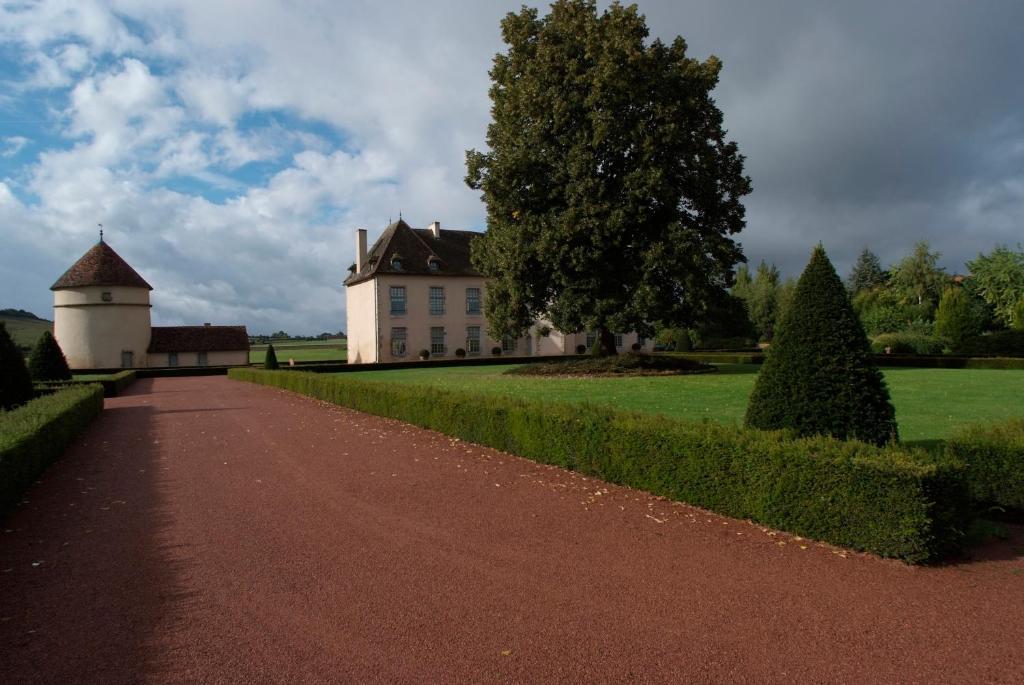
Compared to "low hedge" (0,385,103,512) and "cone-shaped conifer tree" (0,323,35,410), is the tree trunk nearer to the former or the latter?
"low hedge" (0,385,103,512)

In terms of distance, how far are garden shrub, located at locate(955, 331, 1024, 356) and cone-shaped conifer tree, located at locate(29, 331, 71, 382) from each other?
46.6 m

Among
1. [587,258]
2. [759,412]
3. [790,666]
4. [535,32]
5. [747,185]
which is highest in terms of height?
[535,32]

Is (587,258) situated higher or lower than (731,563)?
higher

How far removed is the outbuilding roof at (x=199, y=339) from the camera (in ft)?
168

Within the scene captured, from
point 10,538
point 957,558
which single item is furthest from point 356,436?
point 957,558

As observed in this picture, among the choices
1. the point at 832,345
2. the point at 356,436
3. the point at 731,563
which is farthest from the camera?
the point at 356,436

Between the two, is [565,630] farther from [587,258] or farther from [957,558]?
[587,258]

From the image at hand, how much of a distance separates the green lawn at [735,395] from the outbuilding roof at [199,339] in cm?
3663

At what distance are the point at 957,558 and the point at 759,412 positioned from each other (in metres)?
2.45

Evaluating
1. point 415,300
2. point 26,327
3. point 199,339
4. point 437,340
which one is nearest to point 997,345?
point 437,340

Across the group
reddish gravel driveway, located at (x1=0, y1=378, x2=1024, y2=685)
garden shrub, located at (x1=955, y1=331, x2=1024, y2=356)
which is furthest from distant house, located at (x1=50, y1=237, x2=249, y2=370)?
garden shrub, located at (x1=955, y1=331, x2=1024, y2=356)

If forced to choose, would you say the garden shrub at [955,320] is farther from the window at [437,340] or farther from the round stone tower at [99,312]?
the round stone tower at [99,312]

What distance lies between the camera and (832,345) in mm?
7148

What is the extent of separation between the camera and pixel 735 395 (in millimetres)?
16812
